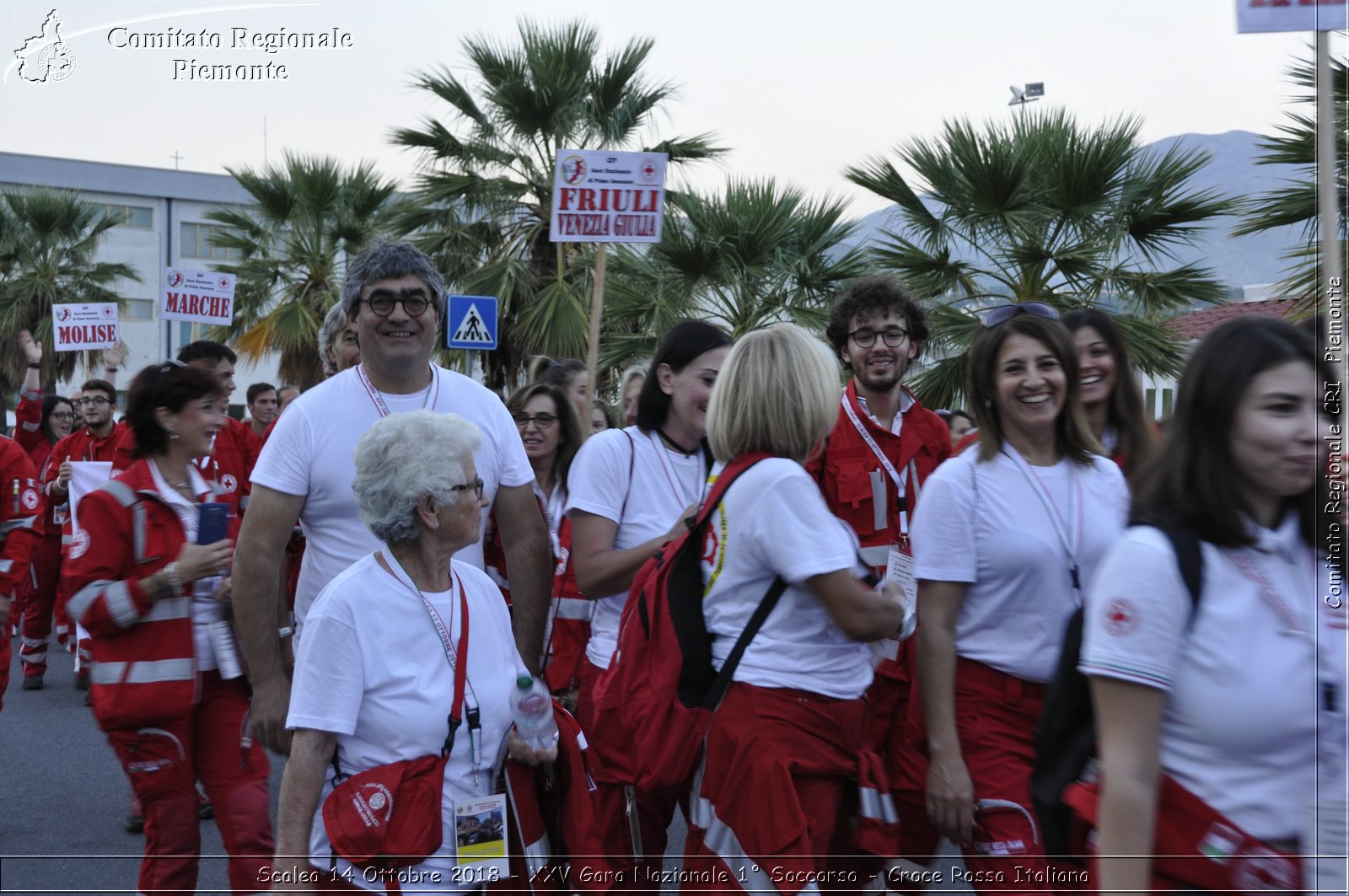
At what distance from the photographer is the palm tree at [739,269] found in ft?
46.3

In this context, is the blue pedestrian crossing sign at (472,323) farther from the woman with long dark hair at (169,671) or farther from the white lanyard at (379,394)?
the white lanyard at (379,394)

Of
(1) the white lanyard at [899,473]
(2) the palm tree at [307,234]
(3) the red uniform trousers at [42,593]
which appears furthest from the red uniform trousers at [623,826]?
(2) the palm tree at [307,234]

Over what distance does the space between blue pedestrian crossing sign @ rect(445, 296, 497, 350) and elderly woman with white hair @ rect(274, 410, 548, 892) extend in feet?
27.9

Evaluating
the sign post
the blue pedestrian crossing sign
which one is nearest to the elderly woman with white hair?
the sign post

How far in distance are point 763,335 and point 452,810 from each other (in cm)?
136

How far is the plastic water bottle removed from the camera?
291 centimetres

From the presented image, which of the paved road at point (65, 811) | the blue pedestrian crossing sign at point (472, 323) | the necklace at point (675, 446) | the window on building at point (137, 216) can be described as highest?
the window on building at point (137, 216)

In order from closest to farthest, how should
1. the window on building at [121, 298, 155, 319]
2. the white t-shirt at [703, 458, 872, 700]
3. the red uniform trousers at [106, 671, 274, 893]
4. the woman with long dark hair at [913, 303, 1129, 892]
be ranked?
the white t-shirt at [703, 458, 872, 700], the woman with long dark hair at [913, 303, 1129, 892], the red uniform trousers at [106, 671, 274, 893], the window on building at [121, 298, 155, 319]

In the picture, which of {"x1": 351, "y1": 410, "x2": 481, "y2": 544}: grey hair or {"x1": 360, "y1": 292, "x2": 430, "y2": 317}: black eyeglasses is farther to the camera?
{"x1": 360, "y1": 292, "x2": 430, "y2": 317}: black eyeglasses

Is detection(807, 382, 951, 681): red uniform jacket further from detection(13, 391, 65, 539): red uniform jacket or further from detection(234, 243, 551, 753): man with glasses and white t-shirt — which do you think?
detection(13, 391, 65, 539): red uniform jacket

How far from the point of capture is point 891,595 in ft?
10.1

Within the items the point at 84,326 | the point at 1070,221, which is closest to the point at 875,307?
the point at 1070,221

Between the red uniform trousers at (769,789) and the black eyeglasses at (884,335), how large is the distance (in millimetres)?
1772

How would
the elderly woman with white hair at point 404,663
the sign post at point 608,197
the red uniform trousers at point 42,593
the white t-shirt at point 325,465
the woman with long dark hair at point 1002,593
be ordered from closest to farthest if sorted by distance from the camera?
the elderly woman with white hair at point 404,663 < the woman with long dark hair at point 1002,593 < the white t-shirt at point 325,465 < the sign post at point 608,197 < the red uniform trousers at point 42,593
